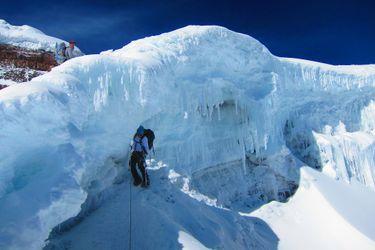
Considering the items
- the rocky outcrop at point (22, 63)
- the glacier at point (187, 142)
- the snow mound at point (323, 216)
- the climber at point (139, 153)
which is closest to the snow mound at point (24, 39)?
the rocky outcrop at point (22, 63)

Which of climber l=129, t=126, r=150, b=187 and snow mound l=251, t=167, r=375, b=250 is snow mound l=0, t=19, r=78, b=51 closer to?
snow mound l=251, t=167, r=375, b=250

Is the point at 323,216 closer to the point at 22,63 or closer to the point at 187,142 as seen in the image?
the point at 187,142

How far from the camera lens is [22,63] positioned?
22.6m

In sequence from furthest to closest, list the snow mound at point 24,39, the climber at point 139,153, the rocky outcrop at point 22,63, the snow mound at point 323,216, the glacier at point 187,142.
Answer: the snow mound at point 24,39 < the rocky outcrop at point 22,63 < the snow mound at point 323,216 < the climber at point 139,153 < the glacier at point 187,142

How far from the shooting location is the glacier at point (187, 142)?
244 inches

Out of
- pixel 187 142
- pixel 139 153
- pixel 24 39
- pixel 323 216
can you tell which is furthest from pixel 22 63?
pixel 323 216

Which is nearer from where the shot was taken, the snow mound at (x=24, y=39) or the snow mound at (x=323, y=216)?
the snow mound at (x=323, y=216)

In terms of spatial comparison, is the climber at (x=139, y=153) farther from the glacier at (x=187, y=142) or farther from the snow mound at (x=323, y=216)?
the snow mound at (x=323, y=216)

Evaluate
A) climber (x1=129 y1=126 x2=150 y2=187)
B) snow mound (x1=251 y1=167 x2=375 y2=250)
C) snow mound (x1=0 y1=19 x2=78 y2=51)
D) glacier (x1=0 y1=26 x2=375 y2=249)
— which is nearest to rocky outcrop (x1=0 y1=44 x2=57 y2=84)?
snow mound (x1=0 y1=19 x2=78 y2=51)

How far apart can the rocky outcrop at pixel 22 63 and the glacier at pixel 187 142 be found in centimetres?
809

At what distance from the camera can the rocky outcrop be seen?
62.4 feet

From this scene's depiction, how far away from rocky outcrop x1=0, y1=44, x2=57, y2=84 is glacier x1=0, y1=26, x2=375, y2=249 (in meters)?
8.09

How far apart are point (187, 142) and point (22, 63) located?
13.6 meters

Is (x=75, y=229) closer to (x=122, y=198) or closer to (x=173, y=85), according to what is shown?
(x=122, y=198)
